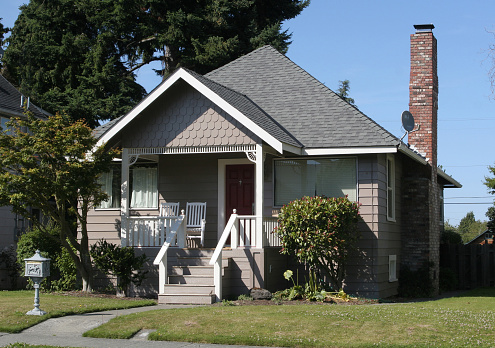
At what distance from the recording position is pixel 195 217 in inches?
698

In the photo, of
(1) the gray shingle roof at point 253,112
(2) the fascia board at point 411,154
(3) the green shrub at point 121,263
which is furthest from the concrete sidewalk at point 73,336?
(2) the fascia board at point 411,154

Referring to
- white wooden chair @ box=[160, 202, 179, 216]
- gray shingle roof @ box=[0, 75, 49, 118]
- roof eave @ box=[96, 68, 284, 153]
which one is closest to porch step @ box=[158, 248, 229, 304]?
white wooden chair @ box=[160, 202, 179, 216]

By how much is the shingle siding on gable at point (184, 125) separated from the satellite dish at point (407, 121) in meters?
4.80

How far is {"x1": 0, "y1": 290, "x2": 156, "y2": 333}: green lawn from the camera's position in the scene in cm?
1111

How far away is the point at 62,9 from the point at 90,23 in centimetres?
146

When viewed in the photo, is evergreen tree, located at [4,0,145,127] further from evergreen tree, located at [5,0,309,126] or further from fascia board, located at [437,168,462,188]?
fascia board, located at [437,168,462,188]

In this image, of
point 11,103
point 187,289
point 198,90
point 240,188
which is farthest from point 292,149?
point 11,103

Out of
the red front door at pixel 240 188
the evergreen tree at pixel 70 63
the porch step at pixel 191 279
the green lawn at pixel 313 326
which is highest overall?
the evergreen tree at pixel 70 63

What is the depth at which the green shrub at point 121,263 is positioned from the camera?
15.5 metres

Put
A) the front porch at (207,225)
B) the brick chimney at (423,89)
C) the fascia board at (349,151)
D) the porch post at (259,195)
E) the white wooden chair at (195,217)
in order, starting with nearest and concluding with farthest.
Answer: the front porch at (207,225) → the porch post at (259,195) → the fascia board at (349,151) → the white wooden chair at (195,217) → the brick chimney at (423,89)

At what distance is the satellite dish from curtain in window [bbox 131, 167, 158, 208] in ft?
22.6

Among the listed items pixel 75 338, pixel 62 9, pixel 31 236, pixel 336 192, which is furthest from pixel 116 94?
pixel 75 338

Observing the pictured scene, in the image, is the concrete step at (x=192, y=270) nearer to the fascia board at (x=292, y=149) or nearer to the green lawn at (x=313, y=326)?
the green lawn at (x=313, y=326)

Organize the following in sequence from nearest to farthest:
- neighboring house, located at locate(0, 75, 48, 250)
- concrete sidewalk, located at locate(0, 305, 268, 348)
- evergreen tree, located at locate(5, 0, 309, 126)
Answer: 1. concrete sidewalk, located at locate(0, 305, 268, 348)
2. neighboring house, located at locate(0, 75, 48, 250)
3. evergreen tree, located at locate(5, 0, 309, 126)
